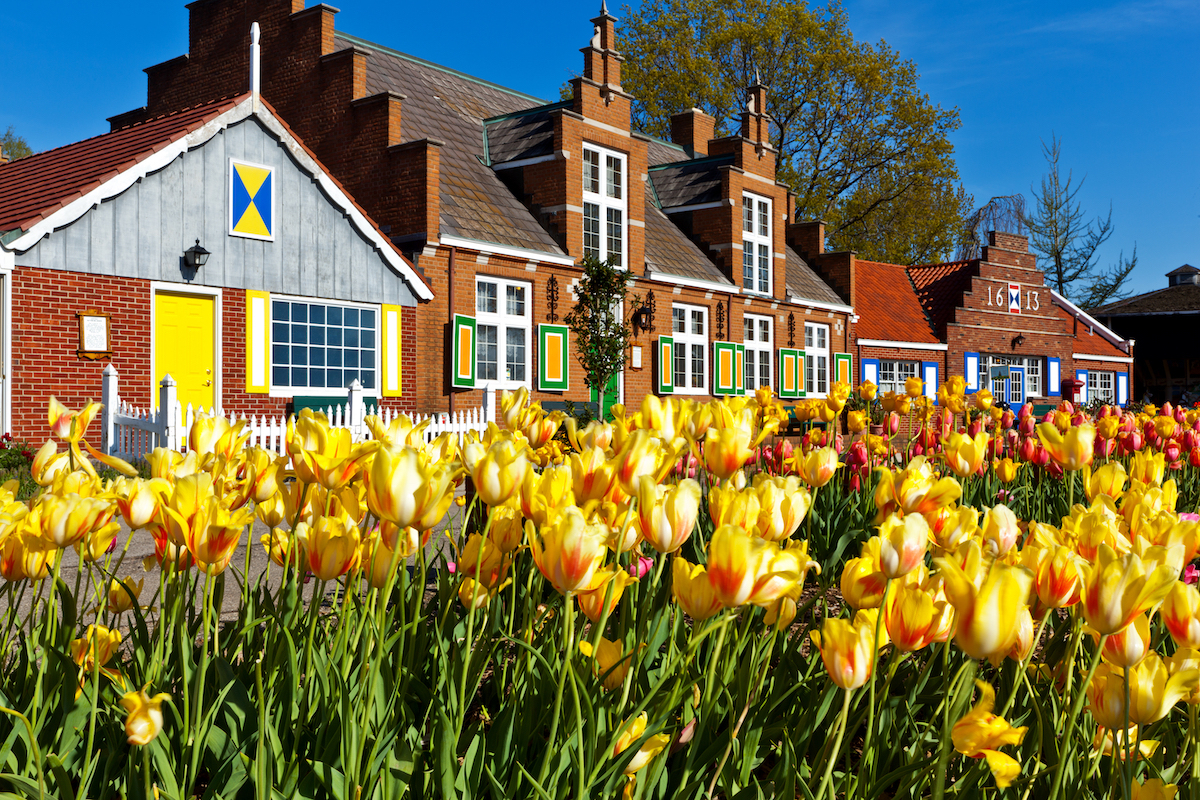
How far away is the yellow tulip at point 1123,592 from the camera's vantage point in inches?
43.3

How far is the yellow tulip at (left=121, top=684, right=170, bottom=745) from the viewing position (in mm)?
1214

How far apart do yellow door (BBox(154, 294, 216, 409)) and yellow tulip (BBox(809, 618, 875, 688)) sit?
1197cm

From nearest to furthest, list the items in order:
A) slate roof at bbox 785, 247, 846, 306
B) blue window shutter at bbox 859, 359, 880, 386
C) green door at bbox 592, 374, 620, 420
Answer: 1. green door at bbox 592, 374, 620, 420
2. slate roof at bbox 785, 247, 846, 306
3. blue window shutter at bbox 859, 359, 880, 386

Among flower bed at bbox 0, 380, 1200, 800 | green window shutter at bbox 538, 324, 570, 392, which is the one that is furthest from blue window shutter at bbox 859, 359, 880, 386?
flower bed at bbox 0, 380, 1200, 800

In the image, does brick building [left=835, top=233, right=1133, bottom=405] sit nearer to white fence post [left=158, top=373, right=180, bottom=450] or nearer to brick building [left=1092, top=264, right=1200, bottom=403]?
brick building [left=1092, top=264, right=1200, bottom=403]

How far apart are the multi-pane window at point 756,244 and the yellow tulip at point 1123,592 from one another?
2070cm

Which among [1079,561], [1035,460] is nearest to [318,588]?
[1079,561]

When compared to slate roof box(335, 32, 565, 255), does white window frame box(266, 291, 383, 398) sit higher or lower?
lower

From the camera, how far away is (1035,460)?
415cm

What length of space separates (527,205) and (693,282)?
13.0ft

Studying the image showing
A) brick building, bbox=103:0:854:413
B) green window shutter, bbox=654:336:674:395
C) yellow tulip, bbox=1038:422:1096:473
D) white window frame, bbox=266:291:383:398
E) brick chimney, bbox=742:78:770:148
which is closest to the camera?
yellow tulip, bbox=1038:422:1096:473

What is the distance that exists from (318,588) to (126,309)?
1148 cm

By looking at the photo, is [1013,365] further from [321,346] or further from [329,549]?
[329,549]

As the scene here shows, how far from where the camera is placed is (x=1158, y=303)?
40500mm
